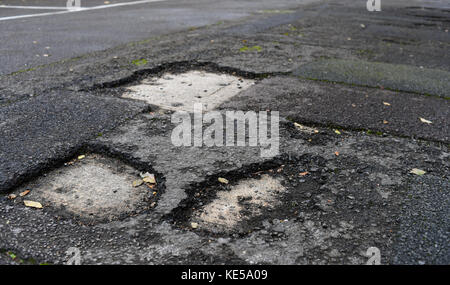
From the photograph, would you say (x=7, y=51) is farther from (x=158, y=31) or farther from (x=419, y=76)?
(x=419, y=76)

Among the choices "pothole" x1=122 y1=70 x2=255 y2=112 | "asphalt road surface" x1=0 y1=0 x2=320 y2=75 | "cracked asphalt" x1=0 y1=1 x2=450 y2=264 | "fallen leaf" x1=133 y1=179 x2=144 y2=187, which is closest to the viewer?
"cracked asphalt" x1=0 y1=1 x2=450 y2=264

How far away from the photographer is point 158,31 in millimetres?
7434

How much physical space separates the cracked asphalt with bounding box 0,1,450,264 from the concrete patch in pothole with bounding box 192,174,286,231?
23mm

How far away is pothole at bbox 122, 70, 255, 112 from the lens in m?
3.82

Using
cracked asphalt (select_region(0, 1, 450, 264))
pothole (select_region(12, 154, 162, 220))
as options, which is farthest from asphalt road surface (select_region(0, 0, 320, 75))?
pothole (select_region(12, 154, 162, 220))

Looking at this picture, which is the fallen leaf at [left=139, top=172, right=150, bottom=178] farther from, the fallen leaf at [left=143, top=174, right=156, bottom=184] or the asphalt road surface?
the asphalt road surface

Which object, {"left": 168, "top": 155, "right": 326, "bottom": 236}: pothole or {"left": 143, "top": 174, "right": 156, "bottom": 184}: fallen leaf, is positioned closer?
{"left": 168, "top": 155, "right": 326, "bottom": 236}: pothole

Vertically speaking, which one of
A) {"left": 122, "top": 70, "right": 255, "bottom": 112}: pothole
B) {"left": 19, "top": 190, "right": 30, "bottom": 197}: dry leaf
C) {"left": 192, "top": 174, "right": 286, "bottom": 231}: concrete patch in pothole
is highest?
{"left": 122, "top": 70, "right": 255, "bottom": 112}: pothole

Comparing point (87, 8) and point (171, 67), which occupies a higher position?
point (87, 8)

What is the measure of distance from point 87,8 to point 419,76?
8.55 metres

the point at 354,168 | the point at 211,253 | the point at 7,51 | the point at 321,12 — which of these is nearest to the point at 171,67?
the point at 7,51

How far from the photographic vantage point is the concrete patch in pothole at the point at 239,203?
7.05 ft

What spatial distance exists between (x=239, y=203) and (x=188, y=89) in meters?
2.16
